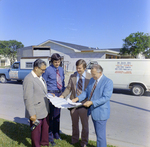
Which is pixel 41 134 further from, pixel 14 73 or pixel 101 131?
pixel 14 73

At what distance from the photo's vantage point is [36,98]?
3.21 m

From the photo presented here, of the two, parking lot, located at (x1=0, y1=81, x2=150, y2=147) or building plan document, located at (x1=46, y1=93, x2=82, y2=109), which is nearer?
building plan document, located at (x1=46, y1=93, x2=82, y2=109)

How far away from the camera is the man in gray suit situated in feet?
10.1

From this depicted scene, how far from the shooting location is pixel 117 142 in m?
4.04

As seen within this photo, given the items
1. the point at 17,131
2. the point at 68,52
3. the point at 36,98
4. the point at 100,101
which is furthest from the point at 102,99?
the point at 68,52

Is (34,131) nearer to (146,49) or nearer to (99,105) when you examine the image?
(99,105)

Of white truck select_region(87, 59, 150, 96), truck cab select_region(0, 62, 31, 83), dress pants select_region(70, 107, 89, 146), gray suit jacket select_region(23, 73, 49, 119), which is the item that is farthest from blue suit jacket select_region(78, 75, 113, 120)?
truck cab select_region(0, 62, 31, 83)

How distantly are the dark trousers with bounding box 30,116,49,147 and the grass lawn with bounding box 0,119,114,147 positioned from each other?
1.09 feet

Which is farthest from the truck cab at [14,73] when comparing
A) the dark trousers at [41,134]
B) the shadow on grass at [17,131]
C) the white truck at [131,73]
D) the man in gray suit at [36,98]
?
the man in gray suit at [36,98]

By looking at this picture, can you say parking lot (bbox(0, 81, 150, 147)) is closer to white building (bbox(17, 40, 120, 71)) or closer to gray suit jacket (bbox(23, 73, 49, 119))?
gray suit jacket (bbox(23, 73, 49, 119))

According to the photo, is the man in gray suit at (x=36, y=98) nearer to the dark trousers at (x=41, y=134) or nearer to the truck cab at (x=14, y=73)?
the dark trousers at (x=41, y=134)

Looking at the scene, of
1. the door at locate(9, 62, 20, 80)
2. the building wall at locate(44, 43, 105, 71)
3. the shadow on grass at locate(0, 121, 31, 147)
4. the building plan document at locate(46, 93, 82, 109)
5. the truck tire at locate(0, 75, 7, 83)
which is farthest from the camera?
the building wall at locate(44, 43, 105, 71)

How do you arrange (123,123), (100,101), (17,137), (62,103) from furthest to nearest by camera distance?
(123,123)
(17,137)
(62,103)
(100,101)

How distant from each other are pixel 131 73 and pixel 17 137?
26.5 ft
